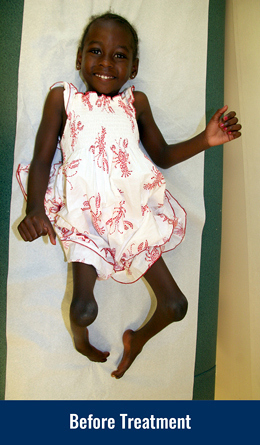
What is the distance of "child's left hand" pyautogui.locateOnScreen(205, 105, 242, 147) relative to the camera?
1060 mm

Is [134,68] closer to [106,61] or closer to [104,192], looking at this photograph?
[106,61]

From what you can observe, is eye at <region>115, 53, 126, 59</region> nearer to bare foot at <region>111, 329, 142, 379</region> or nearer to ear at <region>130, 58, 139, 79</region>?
ear at <region>130, 58, 139, 79</region>

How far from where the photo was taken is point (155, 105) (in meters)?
1.40

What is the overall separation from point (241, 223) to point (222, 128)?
49cm

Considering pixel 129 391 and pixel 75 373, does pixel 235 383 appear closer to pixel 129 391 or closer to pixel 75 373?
pixel 129 391

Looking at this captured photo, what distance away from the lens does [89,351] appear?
1196mm

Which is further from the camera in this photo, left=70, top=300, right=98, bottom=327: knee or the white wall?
the white wall

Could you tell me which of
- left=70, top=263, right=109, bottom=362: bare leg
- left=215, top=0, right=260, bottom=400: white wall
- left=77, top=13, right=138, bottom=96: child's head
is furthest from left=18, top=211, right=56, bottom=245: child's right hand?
left=215, top=0, right=260, bottom=400: white wall

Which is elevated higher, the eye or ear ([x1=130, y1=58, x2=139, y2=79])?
ear ([x1=130, y1=58, x2=139, y2=79])

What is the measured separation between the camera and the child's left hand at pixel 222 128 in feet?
3.48

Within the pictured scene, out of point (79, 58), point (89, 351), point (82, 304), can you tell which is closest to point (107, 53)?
point (79, 58)

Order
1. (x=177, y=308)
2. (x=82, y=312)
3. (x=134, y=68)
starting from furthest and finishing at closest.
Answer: (x=134, y=68), (x=177, y=308), (x=82, y=312)

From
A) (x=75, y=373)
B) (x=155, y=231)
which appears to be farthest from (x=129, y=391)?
(x=155, y=231)

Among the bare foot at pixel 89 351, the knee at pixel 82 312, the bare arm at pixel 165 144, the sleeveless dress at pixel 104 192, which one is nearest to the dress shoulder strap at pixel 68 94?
the sleeveless dress at pixel 104 192
